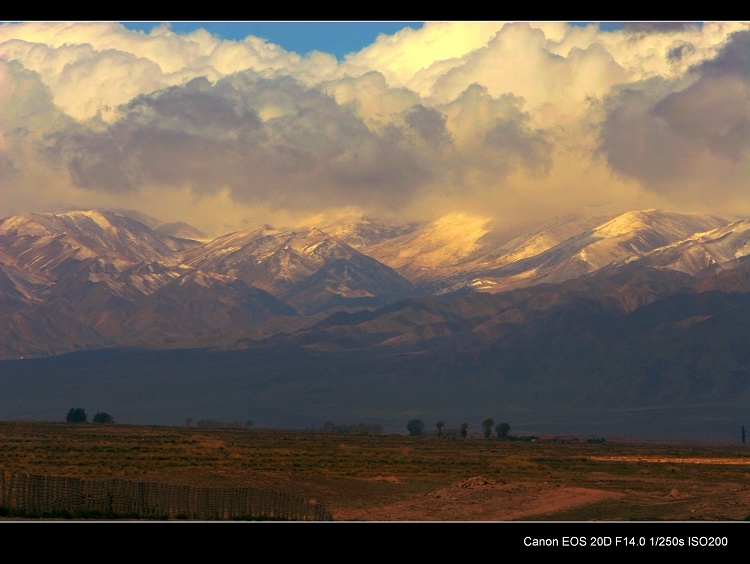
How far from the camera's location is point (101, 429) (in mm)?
174250

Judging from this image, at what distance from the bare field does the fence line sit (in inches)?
341

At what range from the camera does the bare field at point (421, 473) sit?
78.1 meters

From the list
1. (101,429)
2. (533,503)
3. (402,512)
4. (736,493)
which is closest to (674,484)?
(736,493)

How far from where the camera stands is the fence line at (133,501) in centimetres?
5941

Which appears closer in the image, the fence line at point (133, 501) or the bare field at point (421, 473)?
the fence line at point (133, 501)

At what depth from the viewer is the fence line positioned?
59406mm

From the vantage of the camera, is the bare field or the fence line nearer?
the fence line

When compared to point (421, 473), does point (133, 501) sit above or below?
below

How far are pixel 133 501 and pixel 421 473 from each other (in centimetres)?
4900

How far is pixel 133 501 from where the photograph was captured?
63000 mm

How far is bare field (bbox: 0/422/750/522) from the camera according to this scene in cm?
7806

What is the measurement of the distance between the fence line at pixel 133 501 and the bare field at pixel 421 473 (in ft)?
28.4
